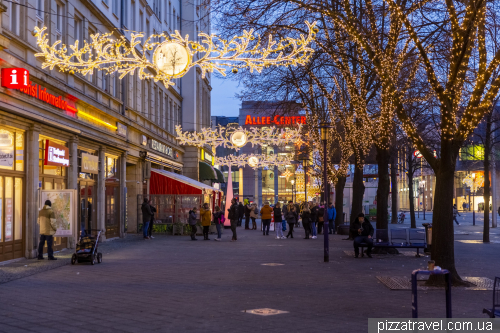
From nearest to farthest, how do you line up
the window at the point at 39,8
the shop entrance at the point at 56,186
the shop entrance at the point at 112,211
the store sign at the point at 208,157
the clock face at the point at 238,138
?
the window at the point at 39,8 < the shop entrance at the point at 56,186 < the shop entrance at the point at 112,211 < the clock face at the point at 238,138 < the store sign at the point at 208,157

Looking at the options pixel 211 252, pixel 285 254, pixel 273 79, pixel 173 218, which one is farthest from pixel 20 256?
pixel 173 218

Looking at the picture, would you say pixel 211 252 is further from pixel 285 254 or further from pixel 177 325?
pixel 177 325

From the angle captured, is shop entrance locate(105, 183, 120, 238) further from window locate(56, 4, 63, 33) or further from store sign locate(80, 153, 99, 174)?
window locate(56, 4, 63, 33)

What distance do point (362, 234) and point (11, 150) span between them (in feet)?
33.2

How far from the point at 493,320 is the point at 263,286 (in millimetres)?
4769

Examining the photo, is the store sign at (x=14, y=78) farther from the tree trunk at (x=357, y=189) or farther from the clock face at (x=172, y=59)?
the tree trunk at (x=357, y=189)

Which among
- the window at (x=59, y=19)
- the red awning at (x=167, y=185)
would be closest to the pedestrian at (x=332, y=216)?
the red awning at (x=167, y=185)

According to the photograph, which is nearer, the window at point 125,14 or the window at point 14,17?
the window at point 14,17

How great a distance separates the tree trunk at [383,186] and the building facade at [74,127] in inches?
325

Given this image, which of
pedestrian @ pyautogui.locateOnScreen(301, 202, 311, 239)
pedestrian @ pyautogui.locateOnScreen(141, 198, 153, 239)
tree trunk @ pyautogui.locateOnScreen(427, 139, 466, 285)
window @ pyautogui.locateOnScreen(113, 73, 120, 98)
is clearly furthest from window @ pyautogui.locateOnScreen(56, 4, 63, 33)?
tree trunk @ pyautogui.locateOnScreen(427, 139, 466, 285)

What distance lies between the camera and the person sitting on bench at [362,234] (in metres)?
18.4

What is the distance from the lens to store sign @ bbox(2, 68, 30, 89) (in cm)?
1529

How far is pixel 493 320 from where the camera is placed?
778cm

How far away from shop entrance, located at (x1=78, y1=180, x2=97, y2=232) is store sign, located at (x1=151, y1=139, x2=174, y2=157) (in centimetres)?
1039
